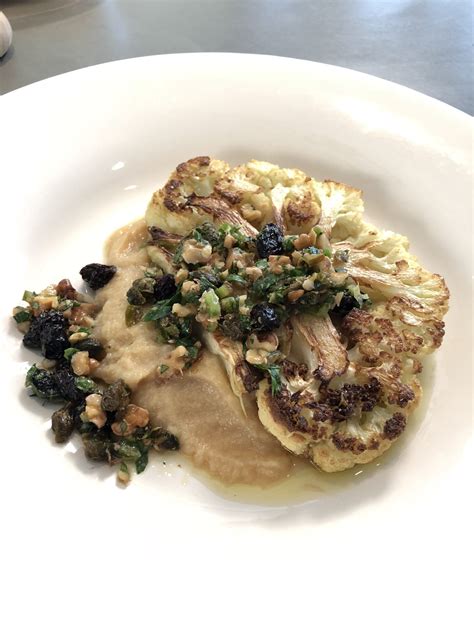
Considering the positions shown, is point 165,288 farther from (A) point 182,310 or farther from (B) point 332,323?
(B) point 332,323

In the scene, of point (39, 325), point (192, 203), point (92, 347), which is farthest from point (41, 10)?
point (92, 347)

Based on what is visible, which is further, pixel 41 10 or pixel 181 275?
pixel 41 10

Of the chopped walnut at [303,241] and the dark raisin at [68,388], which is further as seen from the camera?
the chopped walnut at [303,241]

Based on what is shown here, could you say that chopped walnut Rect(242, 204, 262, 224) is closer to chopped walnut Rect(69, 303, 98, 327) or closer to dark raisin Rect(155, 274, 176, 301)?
dark raisin Rect(155, 274, 176, 301)

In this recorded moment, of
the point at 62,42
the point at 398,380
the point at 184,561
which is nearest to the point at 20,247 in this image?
the point at 184,561

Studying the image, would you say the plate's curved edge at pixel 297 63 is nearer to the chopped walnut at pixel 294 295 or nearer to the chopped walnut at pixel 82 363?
the chopped walnut at pixel 294 295

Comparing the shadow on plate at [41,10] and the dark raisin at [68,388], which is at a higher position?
the shadow on plate at [41,10]

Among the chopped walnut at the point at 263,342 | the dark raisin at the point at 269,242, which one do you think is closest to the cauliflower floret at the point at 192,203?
the dark raisin at the point at 269,242
